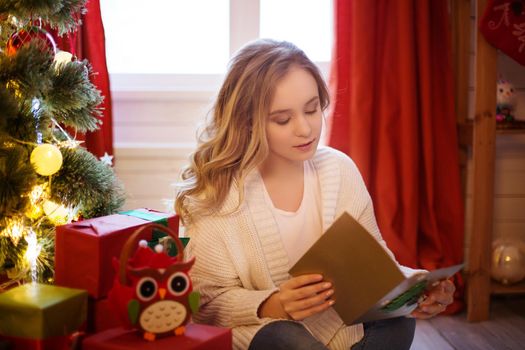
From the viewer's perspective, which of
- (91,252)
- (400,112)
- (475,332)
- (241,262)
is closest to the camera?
(91,252)

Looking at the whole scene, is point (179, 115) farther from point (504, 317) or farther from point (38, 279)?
point (504, 317)

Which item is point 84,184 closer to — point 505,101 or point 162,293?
point 162,293

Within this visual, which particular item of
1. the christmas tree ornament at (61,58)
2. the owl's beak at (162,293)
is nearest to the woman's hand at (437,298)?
the owl's beak at (162,293)

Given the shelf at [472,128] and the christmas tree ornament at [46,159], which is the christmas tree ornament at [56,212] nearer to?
the christmas tree ornament at [46,159]

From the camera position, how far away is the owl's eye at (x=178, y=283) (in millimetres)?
1135

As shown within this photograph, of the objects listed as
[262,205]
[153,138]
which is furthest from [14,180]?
[153,138]

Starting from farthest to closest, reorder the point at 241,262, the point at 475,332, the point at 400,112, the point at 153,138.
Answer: the point at 153,138
the point at 400,112
the point at 475,332
the point at 241,262

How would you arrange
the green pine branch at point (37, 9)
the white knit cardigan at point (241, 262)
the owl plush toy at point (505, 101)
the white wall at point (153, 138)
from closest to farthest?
the green pine branch at point (37, 9)
the white knit cardigan at point (241, 262)
the owl plush toy at point (505, 101)
the white wall at point (153, 138)

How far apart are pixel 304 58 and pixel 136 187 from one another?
43.4 inches

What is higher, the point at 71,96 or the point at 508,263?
the point at 71,96

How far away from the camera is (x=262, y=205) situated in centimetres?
152

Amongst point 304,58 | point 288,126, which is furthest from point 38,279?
point 304,58

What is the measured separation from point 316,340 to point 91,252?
490 mm

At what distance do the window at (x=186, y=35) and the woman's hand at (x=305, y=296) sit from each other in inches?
51.4
